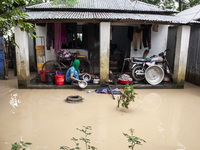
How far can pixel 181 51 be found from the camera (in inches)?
288

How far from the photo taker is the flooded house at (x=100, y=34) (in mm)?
6914

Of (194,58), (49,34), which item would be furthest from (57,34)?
(194,58)

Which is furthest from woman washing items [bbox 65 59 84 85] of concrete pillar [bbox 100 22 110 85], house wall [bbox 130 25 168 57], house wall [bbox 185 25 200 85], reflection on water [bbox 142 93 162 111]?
house wall [bbox 185 25 200 85]

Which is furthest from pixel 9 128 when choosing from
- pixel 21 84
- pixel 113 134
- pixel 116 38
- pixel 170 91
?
pixel 116 38

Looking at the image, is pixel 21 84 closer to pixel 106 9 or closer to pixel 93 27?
pixel 93 27

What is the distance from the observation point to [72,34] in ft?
32.1

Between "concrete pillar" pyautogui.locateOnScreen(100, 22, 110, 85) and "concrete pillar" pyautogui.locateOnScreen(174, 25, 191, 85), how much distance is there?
Answer: 3.10 meters

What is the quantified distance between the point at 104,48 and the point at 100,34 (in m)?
0.59

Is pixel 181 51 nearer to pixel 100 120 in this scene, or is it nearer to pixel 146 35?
pixel 146 35

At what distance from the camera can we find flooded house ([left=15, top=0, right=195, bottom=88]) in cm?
691

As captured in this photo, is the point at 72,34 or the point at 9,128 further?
the point at 72,34

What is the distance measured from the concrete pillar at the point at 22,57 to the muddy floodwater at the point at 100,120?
0.59 meters

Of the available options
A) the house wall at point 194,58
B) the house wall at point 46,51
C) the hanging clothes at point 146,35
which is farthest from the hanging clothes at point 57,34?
the house wall at point 194,58

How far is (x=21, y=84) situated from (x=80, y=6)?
487 centimetres
